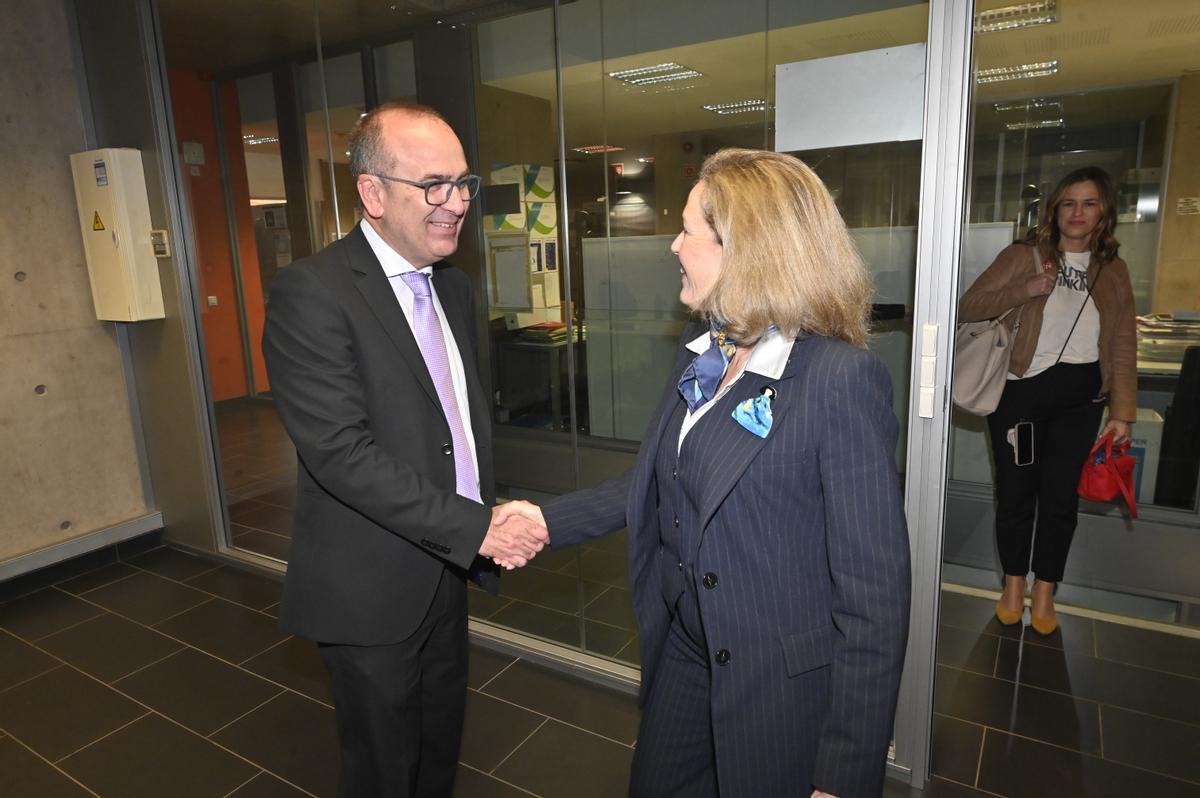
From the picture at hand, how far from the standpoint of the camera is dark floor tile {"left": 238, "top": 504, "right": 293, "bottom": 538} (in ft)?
15.7

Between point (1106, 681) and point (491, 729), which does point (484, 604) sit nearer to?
point (491, 729)

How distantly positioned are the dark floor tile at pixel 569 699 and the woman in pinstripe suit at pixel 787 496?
1501 mm

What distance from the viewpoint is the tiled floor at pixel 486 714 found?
99.8 inches

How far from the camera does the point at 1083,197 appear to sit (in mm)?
3004

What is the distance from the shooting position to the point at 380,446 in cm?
186

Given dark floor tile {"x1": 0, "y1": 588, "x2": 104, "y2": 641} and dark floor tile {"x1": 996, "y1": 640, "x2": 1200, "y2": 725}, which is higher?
dark floor tile {"x1": 0, "y1": 588, "x2": 104, "y2": 641}

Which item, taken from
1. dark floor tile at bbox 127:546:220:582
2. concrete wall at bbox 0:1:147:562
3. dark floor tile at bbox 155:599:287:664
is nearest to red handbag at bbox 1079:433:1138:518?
dark floor tile at bbox 155:599:287:664

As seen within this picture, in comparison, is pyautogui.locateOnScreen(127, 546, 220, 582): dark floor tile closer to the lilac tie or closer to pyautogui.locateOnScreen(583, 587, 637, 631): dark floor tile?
pyautogui.locateOnScreen(583, 587, 637, 631): dark floor tile

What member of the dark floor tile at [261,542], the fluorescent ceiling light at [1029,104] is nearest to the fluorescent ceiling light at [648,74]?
the fluorescent ceiling light at [1029,104]

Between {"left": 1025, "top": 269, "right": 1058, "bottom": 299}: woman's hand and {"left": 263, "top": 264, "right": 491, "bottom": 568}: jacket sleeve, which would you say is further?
{"left": 1025, "top": 269, "right": 1058, "bottom": 299}: woman's hand

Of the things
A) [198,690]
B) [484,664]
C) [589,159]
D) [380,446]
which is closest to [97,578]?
[198,690]

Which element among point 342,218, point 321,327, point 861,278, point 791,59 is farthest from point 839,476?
point 342,218

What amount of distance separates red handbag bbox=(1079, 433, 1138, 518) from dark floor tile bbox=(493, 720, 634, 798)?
2333 mm

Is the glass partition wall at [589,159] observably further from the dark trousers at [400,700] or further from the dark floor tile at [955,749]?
the dark floor tile at [955,749]
